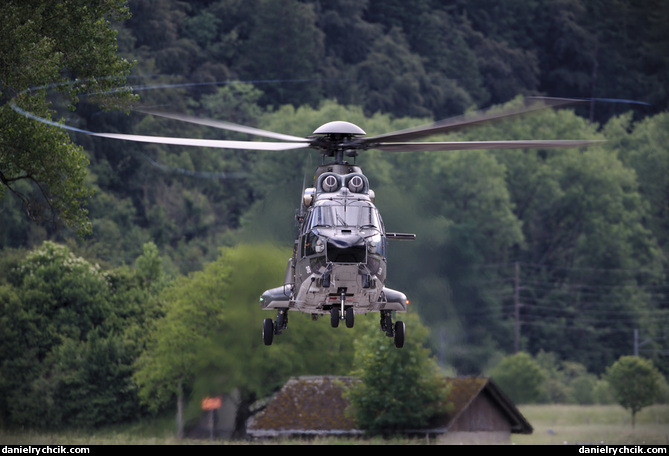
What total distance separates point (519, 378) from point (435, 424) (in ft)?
75.5

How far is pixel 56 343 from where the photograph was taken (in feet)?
275

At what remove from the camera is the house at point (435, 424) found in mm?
68750

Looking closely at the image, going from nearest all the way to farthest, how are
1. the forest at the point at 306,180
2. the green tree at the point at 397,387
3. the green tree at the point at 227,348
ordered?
the green tree at the point at 397,387 → the green tree at the point at 227,348 → the forest at the point at 306,180

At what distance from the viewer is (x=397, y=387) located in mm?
70875

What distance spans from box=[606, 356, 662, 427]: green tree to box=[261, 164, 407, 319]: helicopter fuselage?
62.3m

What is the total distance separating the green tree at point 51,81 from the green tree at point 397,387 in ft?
107

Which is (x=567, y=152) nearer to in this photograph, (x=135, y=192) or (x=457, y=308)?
(x=135, y=192)

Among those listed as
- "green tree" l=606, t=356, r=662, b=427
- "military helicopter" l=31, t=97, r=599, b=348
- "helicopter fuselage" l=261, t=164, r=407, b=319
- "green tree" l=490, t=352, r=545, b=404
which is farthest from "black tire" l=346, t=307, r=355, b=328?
"green tree" l=606, t=356, r=662, b=427

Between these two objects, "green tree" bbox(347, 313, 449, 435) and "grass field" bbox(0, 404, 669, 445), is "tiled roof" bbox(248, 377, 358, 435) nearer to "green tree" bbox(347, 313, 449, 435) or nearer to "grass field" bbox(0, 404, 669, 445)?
"green tree" bbox(347, 313, 449, 435)

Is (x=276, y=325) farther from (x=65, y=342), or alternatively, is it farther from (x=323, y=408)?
(x=65, y=342)

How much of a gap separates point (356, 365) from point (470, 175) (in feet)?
159

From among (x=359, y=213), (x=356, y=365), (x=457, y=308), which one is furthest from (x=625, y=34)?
(x=359, y=213)

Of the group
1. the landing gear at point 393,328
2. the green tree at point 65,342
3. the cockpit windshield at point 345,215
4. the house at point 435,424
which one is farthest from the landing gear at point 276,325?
the green tree at point 65,342

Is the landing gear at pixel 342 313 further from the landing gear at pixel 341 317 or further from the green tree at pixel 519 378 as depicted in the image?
the green tree at pixel 519 378
